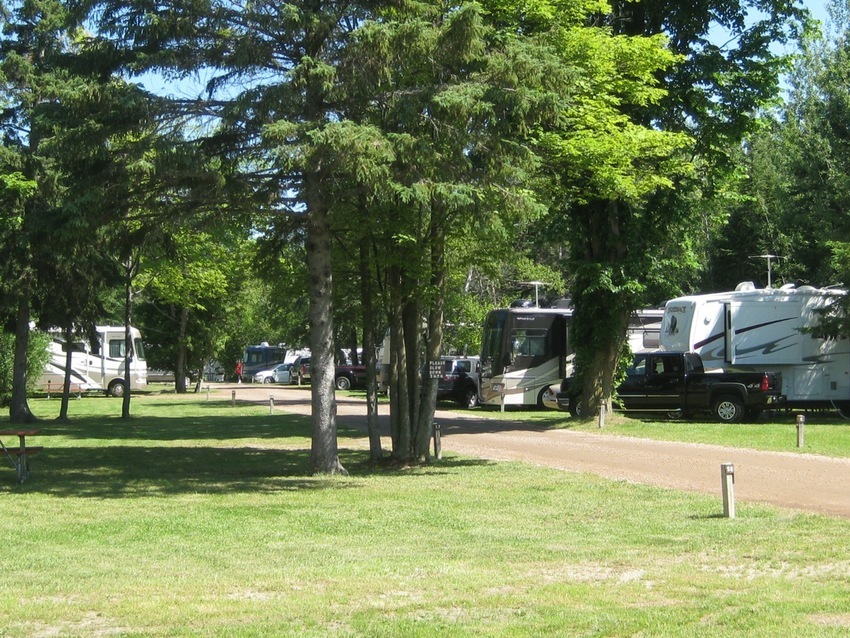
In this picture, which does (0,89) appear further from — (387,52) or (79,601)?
(79,601)

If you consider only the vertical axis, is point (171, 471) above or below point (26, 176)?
below

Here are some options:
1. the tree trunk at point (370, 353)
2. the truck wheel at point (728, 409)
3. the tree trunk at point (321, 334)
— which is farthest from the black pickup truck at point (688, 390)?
the tree trunk at point (321, 334)

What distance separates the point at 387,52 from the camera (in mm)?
13586

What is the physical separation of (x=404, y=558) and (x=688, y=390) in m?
20.7

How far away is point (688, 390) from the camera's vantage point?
2848cm

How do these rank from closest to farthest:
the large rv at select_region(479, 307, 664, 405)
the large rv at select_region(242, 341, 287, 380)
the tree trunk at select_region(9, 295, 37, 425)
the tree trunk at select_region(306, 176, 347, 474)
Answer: the tree trunk at select_region(306, 176, 347, 474), the tree trunk at select_region(9, 295, 37, 425), the large rv at select_region(479, 307, 664, 405), the large rv at select_region(242, 341, 287, 380)

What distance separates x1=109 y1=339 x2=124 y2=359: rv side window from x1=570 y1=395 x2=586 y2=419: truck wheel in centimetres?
2879

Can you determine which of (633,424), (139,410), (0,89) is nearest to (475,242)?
(633,424)

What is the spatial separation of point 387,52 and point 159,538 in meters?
6.92

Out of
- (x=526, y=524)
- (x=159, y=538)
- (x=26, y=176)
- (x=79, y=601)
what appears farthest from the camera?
(x=26, y=176)

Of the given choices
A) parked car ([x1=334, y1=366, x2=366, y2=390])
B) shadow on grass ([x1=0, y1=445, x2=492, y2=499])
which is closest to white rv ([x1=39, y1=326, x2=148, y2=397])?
parked car ([x1=334, y1=366, x2=366, y2=390])

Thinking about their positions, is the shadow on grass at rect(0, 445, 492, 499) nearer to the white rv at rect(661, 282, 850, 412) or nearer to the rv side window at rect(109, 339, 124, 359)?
the white rv at rect(661, 282, 850, 412)

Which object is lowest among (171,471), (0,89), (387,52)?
(171,471)

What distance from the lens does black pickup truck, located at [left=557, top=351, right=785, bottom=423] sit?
90.4 feet
